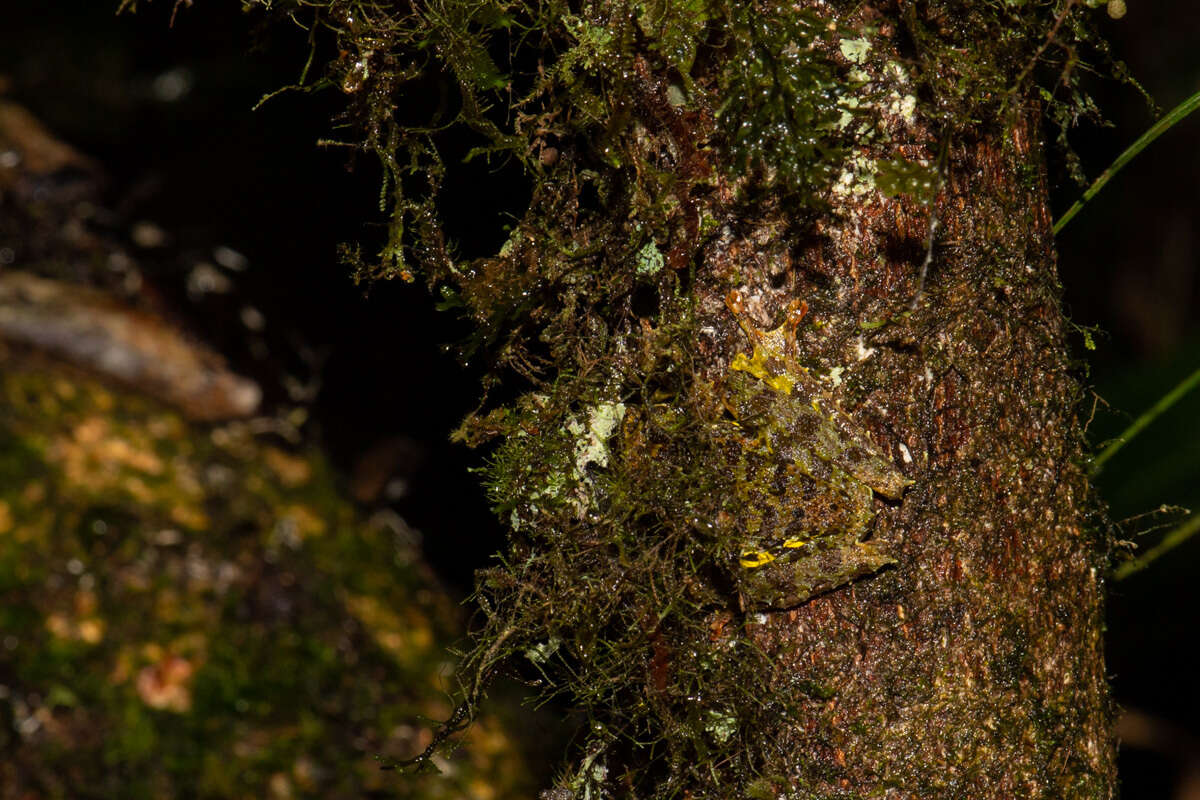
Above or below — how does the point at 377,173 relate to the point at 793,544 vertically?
below

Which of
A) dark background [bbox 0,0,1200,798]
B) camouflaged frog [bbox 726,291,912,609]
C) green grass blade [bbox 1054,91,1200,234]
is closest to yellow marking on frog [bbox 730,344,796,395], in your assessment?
camouflaged frog [bbox 726,291,912,609]

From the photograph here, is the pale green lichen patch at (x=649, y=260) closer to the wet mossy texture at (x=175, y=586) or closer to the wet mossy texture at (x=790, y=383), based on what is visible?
the wet mossy texture at (x=790, y=383)

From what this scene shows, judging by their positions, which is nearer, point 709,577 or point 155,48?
point 709,577

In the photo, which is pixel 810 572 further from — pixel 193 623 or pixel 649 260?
pixel 193 623

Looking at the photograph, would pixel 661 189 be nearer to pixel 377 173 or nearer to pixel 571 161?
pixel 571 161

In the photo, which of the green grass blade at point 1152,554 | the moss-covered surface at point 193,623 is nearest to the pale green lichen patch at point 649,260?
the green grass blade at point 1152,554

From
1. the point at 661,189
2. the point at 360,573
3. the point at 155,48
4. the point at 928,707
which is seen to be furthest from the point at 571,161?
the point at 155,48

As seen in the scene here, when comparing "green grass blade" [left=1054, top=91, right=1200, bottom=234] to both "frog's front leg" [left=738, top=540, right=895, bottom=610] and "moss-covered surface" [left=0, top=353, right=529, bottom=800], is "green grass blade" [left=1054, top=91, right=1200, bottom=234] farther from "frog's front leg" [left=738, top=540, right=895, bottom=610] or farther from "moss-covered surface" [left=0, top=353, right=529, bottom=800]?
"moss-covered surface" [left=0, top=353, right=529, bottom=800]
